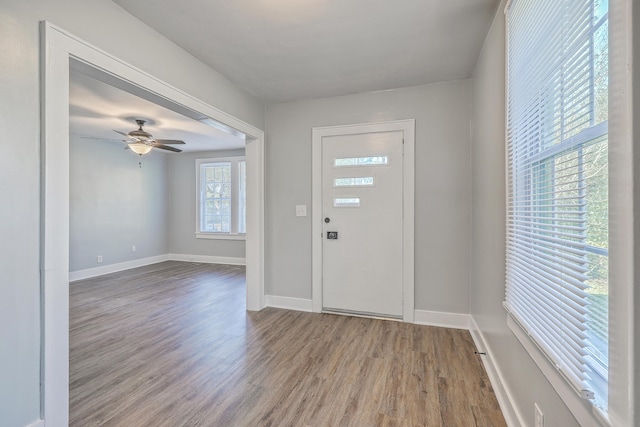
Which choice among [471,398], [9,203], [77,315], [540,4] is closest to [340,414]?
[471,398]

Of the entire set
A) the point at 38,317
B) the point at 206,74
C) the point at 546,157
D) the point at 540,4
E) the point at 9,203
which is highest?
the point at 206,74

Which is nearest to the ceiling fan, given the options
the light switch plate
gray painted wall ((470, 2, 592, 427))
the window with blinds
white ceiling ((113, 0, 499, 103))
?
white ceiling ((113, 0, 499, 103))

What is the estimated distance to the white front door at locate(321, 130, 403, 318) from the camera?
3154 mm

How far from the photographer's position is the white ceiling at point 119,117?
10.3ft

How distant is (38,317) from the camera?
142cm

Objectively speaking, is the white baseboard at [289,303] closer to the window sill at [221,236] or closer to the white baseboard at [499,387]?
the white baseboard at [499,387]

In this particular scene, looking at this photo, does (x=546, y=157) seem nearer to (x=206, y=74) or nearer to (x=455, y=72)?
(x=455, y=72)

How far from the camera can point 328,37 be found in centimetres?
219

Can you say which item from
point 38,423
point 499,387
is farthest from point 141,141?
point 499,387

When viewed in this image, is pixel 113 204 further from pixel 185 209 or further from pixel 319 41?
pixel 319 41

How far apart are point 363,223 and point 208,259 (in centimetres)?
460

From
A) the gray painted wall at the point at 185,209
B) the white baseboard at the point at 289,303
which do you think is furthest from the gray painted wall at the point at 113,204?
the white baseboard at the point at 289,303

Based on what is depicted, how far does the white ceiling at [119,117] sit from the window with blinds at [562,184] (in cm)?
334

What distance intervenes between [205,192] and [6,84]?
18.3 feet
